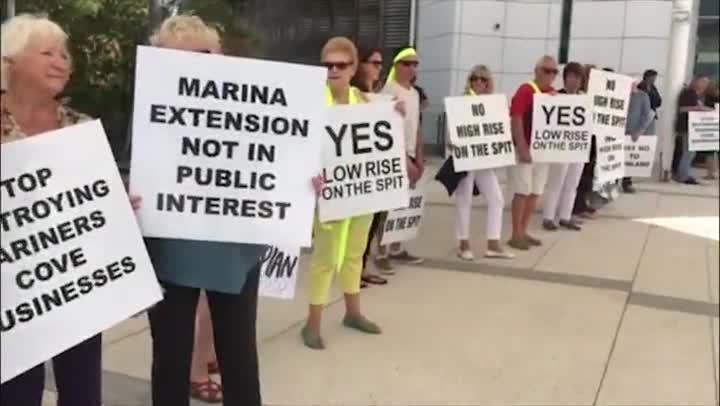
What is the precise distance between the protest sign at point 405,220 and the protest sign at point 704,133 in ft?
9.23

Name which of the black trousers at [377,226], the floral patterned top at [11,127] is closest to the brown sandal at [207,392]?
the floral patterned top at [11,127]

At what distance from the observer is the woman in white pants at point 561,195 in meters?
7.69

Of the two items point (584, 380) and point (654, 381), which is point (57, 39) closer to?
point (584, 380)

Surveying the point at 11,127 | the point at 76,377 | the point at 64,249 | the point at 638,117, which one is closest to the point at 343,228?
the point at 76,377

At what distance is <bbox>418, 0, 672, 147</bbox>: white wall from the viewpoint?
15.7 feet

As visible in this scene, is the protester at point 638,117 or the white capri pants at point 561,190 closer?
the protester at point 638,117

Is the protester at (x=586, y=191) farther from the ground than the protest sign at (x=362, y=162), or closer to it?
closer to it

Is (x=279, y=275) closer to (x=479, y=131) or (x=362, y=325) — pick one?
(x=362, y=325)

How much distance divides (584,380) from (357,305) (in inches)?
52.5

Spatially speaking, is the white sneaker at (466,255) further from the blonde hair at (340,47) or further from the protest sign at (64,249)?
the protest sign at (64,249)

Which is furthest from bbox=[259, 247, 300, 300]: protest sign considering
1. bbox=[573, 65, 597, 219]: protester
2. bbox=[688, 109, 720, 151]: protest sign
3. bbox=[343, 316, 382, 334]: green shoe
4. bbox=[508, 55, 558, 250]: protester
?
bbox=[688, 109, 720, 151]: protest sign

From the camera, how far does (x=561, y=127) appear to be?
6.78 m

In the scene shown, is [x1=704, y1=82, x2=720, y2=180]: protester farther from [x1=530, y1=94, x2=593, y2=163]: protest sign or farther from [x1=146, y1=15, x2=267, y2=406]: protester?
[x1=146, y1=15, x2=267, y2=406]: protester

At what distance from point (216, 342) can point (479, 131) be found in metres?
3.92
